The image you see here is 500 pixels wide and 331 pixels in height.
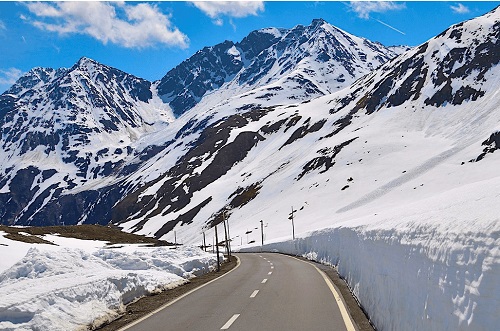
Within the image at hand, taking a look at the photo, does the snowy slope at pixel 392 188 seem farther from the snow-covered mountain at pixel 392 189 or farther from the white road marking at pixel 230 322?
the white road marking at pixel 230 322

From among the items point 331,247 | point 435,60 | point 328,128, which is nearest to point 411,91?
point 435,60

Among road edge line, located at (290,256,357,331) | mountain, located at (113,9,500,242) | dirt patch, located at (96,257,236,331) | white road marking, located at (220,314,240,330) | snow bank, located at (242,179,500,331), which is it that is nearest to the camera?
snow bank, located at (242,179,500,331)

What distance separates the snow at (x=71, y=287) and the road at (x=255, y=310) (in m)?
1.59

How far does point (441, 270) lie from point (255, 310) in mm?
8138

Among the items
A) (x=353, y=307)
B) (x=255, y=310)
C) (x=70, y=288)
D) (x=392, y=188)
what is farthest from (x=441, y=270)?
(x=392, y=188)

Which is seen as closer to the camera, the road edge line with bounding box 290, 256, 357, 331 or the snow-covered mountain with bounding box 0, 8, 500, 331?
the snow-covered mountain with bounding box 0, 8, 500, 331

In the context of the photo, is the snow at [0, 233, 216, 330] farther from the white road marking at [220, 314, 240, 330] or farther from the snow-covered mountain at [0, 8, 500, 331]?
the snow-covered mountain at [0, 8, 500, 331]

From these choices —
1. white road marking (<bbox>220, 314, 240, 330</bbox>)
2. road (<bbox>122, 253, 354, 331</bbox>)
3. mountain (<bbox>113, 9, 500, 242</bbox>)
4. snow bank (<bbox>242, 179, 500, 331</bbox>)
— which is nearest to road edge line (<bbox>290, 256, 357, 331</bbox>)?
road (<bbox>122, 253, 354, 331</bbox>)

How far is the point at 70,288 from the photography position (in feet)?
41.4

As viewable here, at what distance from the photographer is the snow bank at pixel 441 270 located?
459cm

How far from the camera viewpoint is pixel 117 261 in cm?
2462

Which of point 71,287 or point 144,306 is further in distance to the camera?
point 144,306

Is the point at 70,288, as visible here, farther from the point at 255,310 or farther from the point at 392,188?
the point at 392,188

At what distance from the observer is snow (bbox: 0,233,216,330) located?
1057 centimetres
